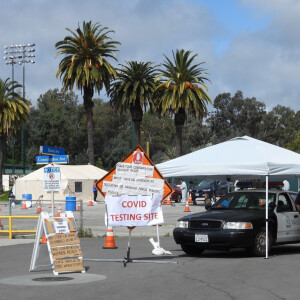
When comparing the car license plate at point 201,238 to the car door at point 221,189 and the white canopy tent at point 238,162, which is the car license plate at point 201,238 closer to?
the white canopy tent at point 238,162

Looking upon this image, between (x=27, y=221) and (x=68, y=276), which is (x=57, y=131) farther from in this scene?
(x=68, y=276)

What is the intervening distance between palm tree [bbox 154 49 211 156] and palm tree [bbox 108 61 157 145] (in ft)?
4.66

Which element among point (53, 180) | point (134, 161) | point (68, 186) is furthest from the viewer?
point (68, 186)

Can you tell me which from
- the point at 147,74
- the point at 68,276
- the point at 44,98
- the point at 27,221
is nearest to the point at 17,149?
the point at 44,98

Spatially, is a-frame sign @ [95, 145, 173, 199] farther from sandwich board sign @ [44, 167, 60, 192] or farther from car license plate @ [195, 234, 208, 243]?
sandwich board sign @ [44, 167, 60, 192]

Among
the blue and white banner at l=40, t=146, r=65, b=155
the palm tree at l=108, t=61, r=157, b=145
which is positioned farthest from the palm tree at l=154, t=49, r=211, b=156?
the blue and white banner at l=40, t=146, r=65, b=155

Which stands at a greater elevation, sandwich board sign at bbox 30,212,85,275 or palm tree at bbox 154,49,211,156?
palm tree at bbox 154,49,211,156

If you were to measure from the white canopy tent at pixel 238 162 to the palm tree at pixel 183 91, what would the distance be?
3860cm

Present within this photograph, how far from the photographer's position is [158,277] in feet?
38.9

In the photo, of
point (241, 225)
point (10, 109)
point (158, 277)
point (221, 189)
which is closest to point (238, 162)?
point (241, 225)

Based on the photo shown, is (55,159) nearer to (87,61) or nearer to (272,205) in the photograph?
(272,205)

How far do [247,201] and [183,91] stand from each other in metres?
39.8

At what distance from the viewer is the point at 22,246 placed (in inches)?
755

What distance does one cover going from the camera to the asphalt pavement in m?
10.0
